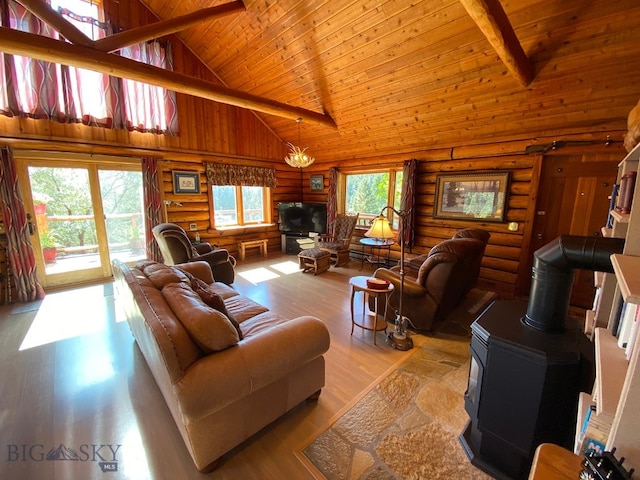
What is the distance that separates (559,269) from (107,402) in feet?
9.89

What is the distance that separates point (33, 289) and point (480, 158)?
22.6 ft

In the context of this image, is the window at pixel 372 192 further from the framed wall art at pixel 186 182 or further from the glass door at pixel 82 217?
the glass door at pixel 82 217

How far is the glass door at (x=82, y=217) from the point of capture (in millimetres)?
3845

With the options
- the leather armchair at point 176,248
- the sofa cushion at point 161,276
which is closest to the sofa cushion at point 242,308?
the sofa cushion at point 161,276

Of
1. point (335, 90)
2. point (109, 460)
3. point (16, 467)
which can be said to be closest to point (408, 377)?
point (109, 460)

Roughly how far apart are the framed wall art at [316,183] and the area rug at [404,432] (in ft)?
16.4

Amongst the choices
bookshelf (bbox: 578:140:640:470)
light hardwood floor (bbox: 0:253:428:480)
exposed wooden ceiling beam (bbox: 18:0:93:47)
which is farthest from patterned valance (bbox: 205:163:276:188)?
bookshelf (bbox: 578:140:640:470)

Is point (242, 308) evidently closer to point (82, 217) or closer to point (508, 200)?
point (82, 217)

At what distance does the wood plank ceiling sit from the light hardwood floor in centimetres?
322

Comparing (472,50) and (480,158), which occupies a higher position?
(472,50)

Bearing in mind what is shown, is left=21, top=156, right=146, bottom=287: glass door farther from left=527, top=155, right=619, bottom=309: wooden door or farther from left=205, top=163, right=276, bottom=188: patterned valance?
left=527, top=155, right=619, bottom=309: wooden door

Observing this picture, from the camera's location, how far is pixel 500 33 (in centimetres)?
227

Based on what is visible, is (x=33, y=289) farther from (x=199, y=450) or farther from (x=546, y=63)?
(x=546, y=63)

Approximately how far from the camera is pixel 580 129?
3.24 metres
